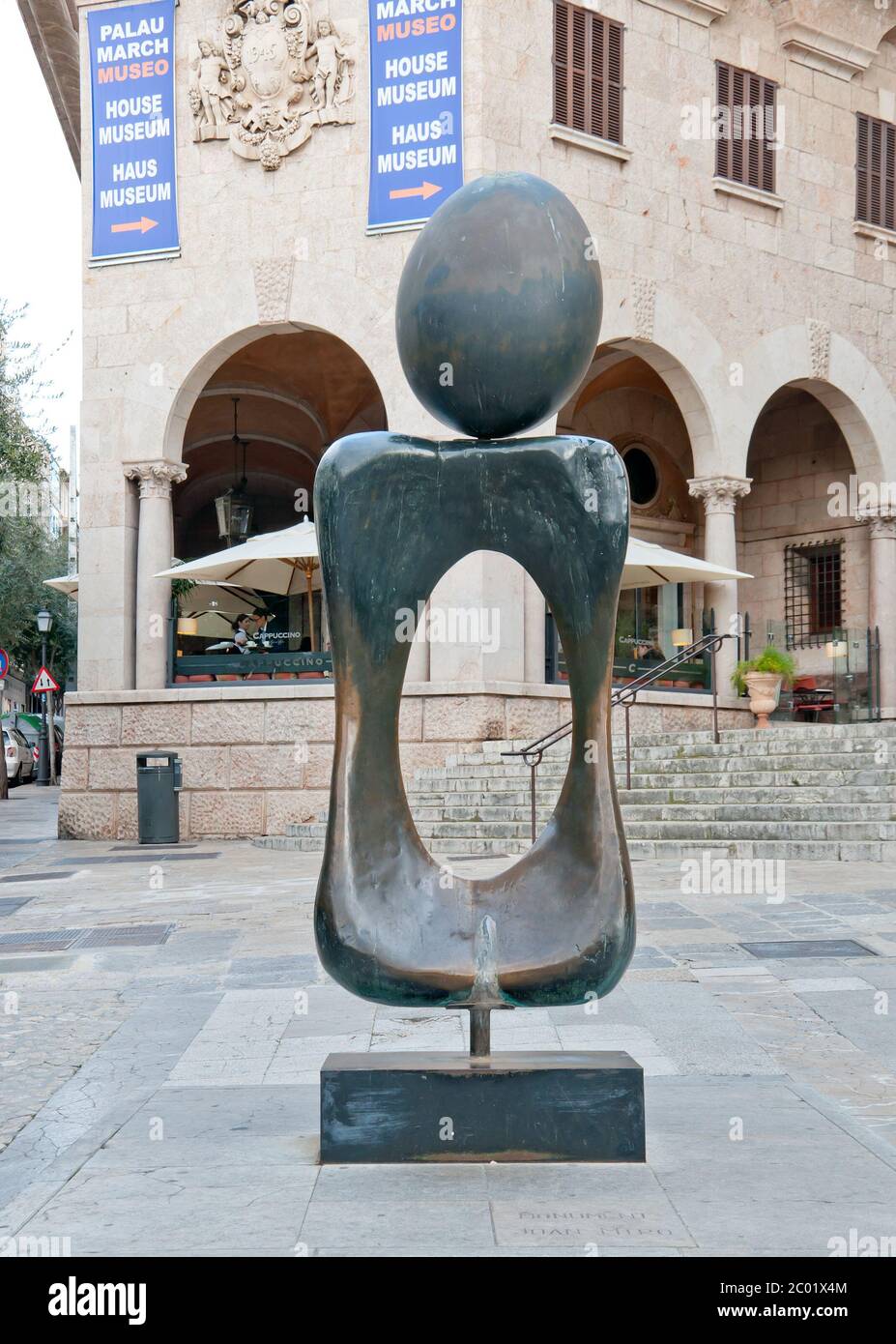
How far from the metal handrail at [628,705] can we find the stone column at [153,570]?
4.81 meters

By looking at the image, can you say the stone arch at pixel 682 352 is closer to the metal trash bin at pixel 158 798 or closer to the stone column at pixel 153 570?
the stone column at pixel 153 570

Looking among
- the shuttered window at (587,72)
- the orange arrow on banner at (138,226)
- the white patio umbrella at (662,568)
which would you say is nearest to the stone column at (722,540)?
the white patio umbrella at (662,568)

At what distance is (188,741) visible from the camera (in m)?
17.8

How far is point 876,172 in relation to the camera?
21.4m

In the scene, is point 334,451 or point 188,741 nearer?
point 334,451

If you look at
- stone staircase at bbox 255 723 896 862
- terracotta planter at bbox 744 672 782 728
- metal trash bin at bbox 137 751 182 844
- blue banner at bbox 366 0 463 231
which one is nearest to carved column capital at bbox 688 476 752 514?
terracotta planter at bbox 744 672 782 728

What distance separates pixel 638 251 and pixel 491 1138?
1649cm

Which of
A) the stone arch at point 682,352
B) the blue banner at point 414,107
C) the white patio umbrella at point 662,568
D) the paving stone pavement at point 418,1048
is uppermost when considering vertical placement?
the blue banner at point 414,107

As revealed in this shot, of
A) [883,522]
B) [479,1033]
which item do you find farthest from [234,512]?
[479,1033]

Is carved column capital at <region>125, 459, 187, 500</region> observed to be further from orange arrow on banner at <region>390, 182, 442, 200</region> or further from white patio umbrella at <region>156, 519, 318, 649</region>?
orange arrow on banner at <region>390, 182, 442, 200</region>

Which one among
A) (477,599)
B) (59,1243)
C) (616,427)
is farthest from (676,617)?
(59,1243)

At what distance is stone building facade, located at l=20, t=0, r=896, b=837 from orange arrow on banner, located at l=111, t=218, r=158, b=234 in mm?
439

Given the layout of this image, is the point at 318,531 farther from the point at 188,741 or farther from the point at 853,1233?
the point at 188,741

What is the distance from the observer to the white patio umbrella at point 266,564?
17.1 metres
